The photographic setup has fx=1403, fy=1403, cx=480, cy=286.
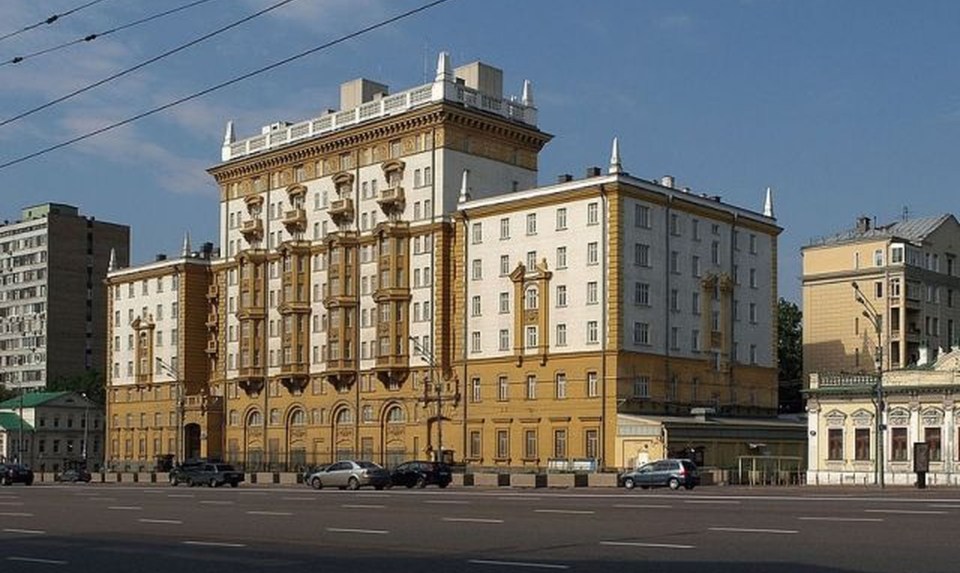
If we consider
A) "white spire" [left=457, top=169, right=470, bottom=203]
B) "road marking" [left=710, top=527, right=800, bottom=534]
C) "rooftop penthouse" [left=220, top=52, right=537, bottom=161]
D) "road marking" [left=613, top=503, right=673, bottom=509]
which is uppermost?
"rooftop penthouse" [left=220, top=52, right=537, bottom=161]

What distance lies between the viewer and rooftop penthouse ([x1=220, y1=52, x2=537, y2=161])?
98.9m

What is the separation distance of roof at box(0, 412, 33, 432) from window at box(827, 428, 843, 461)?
107828 millimetres

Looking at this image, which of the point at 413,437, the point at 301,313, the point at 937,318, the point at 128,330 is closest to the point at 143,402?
the point at 128,330

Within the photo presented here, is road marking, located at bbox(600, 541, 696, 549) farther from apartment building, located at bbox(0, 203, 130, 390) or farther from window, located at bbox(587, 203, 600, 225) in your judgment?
apartment building, located at bbox(0, 203, 130, 390)

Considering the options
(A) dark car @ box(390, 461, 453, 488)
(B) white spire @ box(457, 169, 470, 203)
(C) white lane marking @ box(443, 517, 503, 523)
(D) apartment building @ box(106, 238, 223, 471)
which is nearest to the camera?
(C) white lane marking @ box(443, 517, 503, 523)

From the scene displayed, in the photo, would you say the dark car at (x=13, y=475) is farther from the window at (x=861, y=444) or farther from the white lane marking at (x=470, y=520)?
the white lane marking at (x=470, y=520)

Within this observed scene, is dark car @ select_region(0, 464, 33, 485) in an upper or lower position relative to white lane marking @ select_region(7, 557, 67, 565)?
lower

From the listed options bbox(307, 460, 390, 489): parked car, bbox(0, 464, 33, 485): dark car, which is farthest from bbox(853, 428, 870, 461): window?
bbox(0, 464, 33, 485): dark car

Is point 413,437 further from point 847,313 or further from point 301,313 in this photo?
point 847,313

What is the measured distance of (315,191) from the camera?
108812 millimetres

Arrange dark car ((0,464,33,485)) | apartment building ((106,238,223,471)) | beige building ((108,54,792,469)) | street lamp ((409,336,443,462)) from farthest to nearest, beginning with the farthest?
apartment building ((106,238,223,471)) → street lamp ((409,336,443,462)) → beige building ((108,54,792,469)) → dark car ((0,464,33,485))

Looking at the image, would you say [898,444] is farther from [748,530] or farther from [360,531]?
[360,531]

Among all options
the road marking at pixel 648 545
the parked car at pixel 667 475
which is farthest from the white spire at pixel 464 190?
the road marking at pixel 648 545

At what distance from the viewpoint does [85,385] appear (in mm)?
178875
